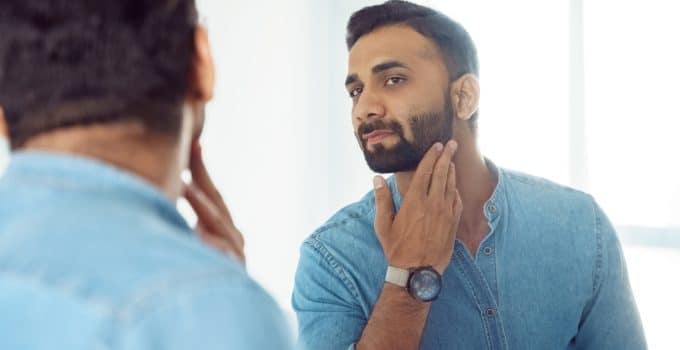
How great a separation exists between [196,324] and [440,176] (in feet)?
2.21

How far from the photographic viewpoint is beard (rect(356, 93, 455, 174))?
1.09 metres

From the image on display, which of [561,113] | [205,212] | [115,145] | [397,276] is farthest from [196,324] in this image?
[561,113]

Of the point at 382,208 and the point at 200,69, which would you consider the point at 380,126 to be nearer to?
the point at 382,208

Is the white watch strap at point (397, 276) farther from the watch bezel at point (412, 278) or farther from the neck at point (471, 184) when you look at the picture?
the neck at point (471, 184)

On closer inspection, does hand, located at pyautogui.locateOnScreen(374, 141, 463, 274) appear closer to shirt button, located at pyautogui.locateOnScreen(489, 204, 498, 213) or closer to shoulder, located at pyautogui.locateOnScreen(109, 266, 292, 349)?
shirt button, located at pyautogui.locateOnScreen(489, 204, 498, 213)

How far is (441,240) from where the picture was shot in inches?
39.4

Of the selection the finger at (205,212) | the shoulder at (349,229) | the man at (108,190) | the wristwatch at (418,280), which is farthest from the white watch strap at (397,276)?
the man at (108,190)

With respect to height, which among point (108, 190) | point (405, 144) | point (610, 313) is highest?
point (108, 190)

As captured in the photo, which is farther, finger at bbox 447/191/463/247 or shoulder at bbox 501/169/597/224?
shoulder at bbox 501/169/597/224

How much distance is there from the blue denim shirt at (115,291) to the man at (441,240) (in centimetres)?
58

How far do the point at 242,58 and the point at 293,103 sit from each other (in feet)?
0.53

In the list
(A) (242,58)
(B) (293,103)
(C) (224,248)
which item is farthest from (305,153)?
(C) (224,248)

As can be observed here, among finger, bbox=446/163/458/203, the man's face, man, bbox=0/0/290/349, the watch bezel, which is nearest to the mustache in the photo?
the man's face

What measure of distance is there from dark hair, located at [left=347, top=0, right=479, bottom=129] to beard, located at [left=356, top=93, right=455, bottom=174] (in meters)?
0.07
